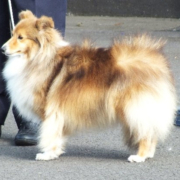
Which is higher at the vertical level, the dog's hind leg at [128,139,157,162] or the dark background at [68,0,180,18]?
the dog's hind leg at [128,139,157,162]

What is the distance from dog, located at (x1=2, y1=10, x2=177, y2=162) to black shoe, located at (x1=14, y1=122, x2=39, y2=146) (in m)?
0.54

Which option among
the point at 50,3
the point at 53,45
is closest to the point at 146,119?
the point at 53,45

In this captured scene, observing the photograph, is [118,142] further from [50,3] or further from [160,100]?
[50,3]

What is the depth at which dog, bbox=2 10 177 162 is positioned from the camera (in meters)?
4.90

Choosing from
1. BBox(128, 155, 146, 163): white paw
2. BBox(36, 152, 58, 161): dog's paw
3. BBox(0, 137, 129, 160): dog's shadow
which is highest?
BBox(128, 155, 146, 163): white paw

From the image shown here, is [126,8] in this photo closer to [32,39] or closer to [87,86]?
[32,39]

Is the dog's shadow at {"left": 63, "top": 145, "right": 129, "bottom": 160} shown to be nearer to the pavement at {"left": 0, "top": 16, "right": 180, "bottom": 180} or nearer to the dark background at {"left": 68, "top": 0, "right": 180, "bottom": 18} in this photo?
the pavement at {"left": 0, "top": 16, "right": 180, "bottom": 180}

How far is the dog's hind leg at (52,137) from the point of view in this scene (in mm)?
5062

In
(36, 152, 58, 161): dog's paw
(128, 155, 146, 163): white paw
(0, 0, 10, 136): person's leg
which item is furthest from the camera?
(0, 0, 10, 136): person's leg

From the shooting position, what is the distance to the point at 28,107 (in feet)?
17.0

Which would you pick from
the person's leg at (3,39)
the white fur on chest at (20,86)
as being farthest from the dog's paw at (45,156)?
the person's leg at (3,39)

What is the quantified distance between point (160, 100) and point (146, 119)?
0.63ft

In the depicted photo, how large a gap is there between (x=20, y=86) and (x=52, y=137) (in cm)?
50

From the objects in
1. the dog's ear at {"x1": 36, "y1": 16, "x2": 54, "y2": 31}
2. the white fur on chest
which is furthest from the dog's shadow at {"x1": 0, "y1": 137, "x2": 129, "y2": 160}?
the dog's ear at {"x1": 36, "y1": 16, "x2": 54, "y2": 31}
